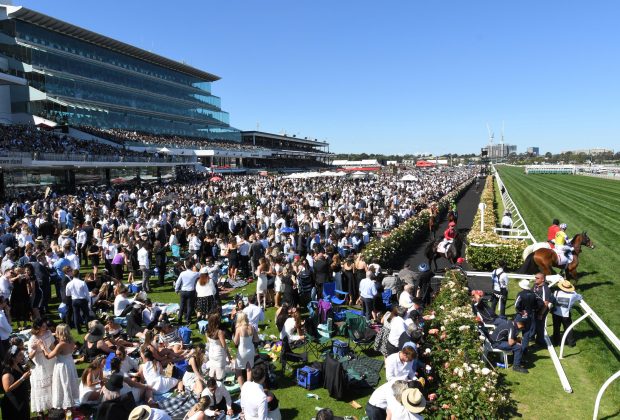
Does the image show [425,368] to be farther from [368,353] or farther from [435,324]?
[368,353]

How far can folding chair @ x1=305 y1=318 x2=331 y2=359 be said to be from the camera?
326 inches

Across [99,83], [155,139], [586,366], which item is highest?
[99,83]

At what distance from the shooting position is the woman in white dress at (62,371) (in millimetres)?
5844

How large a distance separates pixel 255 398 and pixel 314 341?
3.45m

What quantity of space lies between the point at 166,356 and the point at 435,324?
4.67 m

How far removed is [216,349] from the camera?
21.7 ft

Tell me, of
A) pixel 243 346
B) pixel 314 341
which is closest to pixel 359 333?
pixel 314 341

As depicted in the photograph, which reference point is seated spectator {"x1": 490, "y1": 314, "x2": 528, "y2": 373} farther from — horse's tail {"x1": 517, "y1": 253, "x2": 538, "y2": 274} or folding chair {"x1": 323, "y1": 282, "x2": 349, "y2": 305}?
horse's tail {"x1": 517, "y1": 253, "x2": 538, "y2": 274}

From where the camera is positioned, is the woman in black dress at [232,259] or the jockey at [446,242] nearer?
the woman in black dress at [232,259]

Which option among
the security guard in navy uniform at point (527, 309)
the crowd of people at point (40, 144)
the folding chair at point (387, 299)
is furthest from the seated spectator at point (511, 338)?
the crowd of people at point (40, 144)

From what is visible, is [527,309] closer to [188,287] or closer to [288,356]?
[288,356]

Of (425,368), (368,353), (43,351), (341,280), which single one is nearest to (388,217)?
(341,280)

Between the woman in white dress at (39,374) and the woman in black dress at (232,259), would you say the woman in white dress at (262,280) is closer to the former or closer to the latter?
the woman in black dress at (232,259)

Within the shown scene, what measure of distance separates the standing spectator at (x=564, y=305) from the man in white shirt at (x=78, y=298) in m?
9.19
